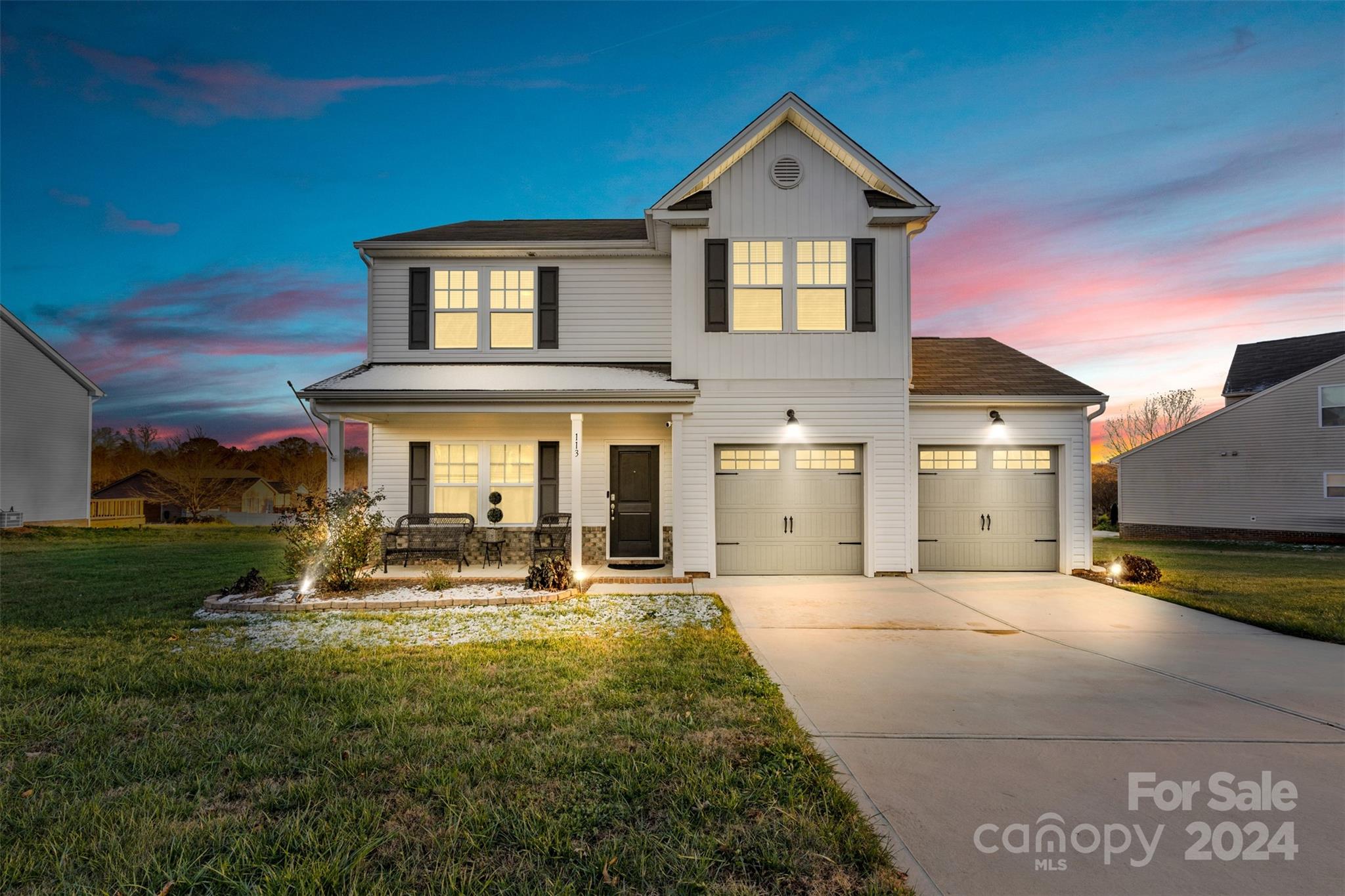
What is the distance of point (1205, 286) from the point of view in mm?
16797

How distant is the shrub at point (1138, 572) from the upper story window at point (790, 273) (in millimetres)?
6207

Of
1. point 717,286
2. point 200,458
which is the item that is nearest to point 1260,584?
point 717,286

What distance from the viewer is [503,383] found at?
984 centimetres

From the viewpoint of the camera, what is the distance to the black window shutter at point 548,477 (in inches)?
428

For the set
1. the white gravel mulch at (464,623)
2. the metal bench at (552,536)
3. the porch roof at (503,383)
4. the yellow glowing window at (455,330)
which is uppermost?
the yellow glowing window at (455,330)

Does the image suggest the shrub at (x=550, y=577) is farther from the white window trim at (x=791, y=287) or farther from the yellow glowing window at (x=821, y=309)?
the yellow glowing window at (x=821, y=309)

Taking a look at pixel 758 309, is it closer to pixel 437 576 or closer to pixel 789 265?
pixel 789 265

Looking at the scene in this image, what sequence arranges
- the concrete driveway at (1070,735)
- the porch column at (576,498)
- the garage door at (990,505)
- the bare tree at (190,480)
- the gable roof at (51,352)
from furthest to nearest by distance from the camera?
the bare tree at (190,480)
the gable roof at (51,352)
the garage door at (990,505)
the porch column at (576,498)
the concrete driveway at (1070,735)

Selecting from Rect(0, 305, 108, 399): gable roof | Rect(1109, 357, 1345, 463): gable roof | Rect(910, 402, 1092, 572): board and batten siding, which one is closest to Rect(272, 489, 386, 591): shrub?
Rect(910, 402, 1092, 572): board and batten siding

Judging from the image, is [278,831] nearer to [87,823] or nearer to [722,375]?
[87,823]

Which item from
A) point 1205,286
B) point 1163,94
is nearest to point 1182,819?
point 1163,94

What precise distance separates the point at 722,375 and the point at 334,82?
42.2 ft

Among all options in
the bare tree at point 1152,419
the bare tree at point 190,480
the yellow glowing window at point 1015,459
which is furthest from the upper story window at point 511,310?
the bare tree at point 1152,419

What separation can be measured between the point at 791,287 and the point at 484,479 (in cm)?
660
